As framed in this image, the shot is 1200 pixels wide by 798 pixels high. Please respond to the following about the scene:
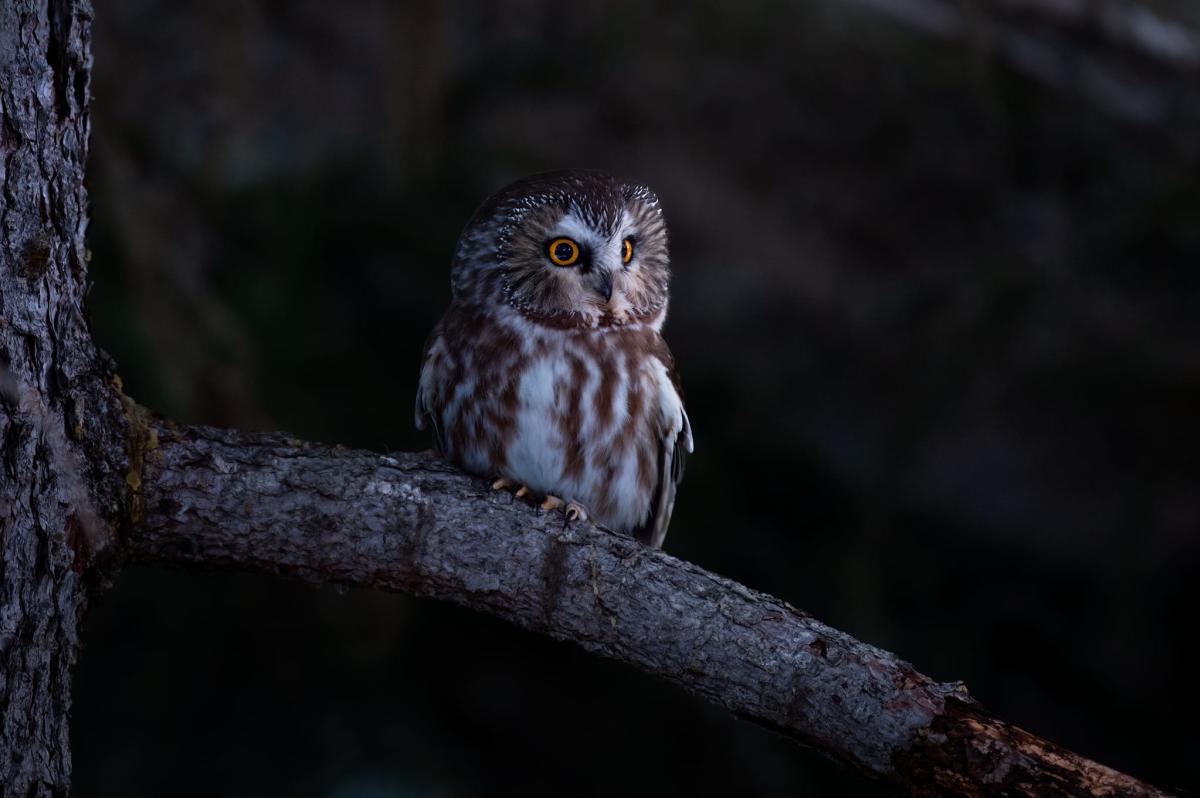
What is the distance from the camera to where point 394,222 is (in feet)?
12.2

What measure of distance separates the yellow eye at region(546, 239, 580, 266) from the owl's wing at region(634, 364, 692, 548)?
14.7 inches

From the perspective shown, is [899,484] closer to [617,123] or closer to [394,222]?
[394,222]

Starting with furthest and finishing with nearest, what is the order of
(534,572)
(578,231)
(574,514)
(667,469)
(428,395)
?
(667,469), (428,395), (578,231), (574,514), (534,572)

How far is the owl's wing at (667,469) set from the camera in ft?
9.50

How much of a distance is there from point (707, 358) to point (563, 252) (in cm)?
215

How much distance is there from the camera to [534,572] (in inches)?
86.0

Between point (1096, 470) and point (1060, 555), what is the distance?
17.3 inches

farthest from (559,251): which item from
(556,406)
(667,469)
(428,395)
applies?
(667,469)

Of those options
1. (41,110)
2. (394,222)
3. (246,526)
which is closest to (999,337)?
(394,222)

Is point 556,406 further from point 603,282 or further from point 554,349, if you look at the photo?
point 603,282

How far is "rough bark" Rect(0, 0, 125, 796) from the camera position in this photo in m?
1.81

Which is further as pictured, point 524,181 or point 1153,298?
point 1153,298

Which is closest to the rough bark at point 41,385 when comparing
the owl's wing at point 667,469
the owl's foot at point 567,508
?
the owl's foot at point 567,508

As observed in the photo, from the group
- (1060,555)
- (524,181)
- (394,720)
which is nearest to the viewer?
(524,181)
